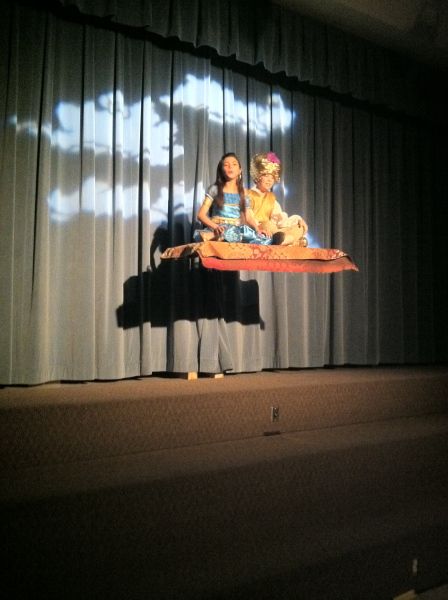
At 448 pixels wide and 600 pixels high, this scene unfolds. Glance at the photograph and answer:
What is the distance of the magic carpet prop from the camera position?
88.5 inches

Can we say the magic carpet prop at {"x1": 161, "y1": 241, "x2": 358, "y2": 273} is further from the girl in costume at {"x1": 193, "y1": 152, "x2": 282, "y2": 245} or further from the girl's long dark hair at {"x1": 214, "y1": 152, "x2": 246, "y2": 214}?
the girl's long dark hair at {"x1": 214, "y1": 152, "x2": 246, "y2": 214}

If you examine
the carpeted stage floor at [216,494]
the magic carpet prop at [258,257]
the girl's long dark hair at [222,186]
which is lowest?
the carpeted stage floor at [216,494]

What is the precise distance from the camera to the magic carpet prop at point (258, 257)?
225cm

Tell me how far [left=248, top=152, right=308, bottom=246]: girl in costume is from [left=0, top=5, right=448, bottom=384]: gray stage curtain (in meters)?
0.50

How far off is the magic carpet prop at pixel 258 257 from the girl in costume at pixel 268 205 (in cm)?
16

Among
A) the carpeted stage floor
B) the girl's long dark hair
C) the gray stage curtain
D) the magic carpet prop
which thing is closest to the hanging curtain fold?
the gray stage curtain

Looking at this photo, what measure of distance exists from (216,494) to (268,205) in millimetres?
1719

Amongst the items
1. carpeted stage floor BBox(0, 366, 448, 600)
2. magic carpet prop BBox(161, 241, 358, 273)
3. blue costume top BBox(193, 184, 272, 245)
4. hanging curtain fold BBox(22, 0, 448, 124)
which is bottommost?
carpeted stage floor BBox(0, 366, 448, 600)

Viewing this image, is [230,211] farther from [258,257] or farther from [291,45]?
[291,45]

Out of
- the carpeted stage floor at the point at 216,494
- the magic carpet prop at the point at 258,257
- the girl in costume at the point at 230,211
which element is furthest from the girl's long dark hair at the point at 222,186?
the carpeted stage floor at the point at 216,494

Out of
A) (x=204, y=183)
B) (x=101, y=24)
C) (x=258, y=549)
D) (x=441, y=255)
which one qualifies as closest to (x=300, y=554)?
(x=258, y=549)

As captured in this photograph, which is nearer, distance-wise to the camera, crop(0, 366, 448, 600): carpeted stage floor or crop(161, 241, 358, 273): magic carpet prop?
crop(0, 366, 448, 600): carpeted stage floor

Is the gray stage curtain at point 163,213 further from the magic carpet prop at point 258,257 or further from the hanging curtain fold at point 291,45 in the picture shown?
the magic carpet prop at point 258,257

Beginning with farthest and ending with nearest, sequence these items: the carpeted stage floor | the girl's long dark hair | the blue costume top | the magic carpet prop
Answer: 1. the girl's long dark hair
2. the blue costume top
3. the magic carpet prop
4. the carpeted stage floor
